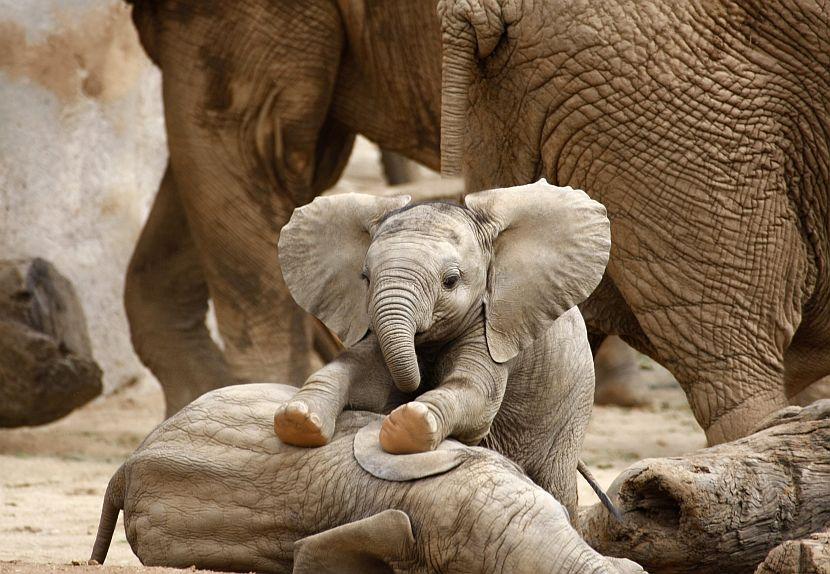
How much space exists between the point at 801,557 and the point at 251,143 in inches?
136

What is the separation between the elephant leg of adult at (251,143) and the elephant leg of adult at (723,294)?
1.81m

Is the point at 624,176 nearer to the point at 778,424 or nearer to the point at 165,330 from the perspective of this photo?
the point at 778,424

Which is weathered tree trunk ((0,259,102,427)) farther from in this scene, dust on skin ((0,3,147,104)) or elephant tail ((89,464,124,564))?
elephant tail ((89,464,124,564))

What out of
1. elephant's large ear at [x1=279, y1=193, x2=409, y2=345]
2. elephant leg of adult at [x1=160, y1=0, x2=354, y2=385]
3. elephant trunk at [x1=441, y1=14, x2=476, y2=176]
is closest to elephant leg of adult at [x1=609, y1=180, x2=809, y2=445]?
elephant trunk at [x1=441, y1=14, x2=476, y2=176]

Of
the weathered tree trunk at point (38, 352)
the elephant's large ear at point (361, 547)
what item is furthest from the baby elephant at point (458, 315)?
the weathered tree trunk at point (38, 352)

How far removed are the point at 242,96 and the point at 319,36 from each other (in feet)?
1.19

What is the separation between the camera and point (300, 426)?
2.87 meters

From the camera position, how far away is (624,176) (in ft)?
13.7

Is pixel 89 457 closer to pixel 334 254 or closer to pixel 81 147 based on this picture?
pixel 81 147

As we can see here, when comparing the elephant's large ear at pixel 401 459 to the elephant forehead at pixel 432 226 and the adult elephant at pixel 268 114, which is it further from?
the adult elephant at pixel 268 114

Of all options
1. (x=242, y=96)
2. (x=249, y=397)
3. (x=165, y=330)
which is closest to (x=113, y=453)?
(x=165, y=330)

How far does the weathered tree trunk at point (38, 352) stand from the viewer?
619cm

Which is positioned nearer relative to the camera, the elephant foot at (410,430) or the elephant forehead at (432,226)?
the elephant foot at (410,430)

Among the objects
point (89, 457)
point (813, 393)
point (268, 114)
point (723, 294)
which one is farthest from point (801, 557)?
point (89, 457)
